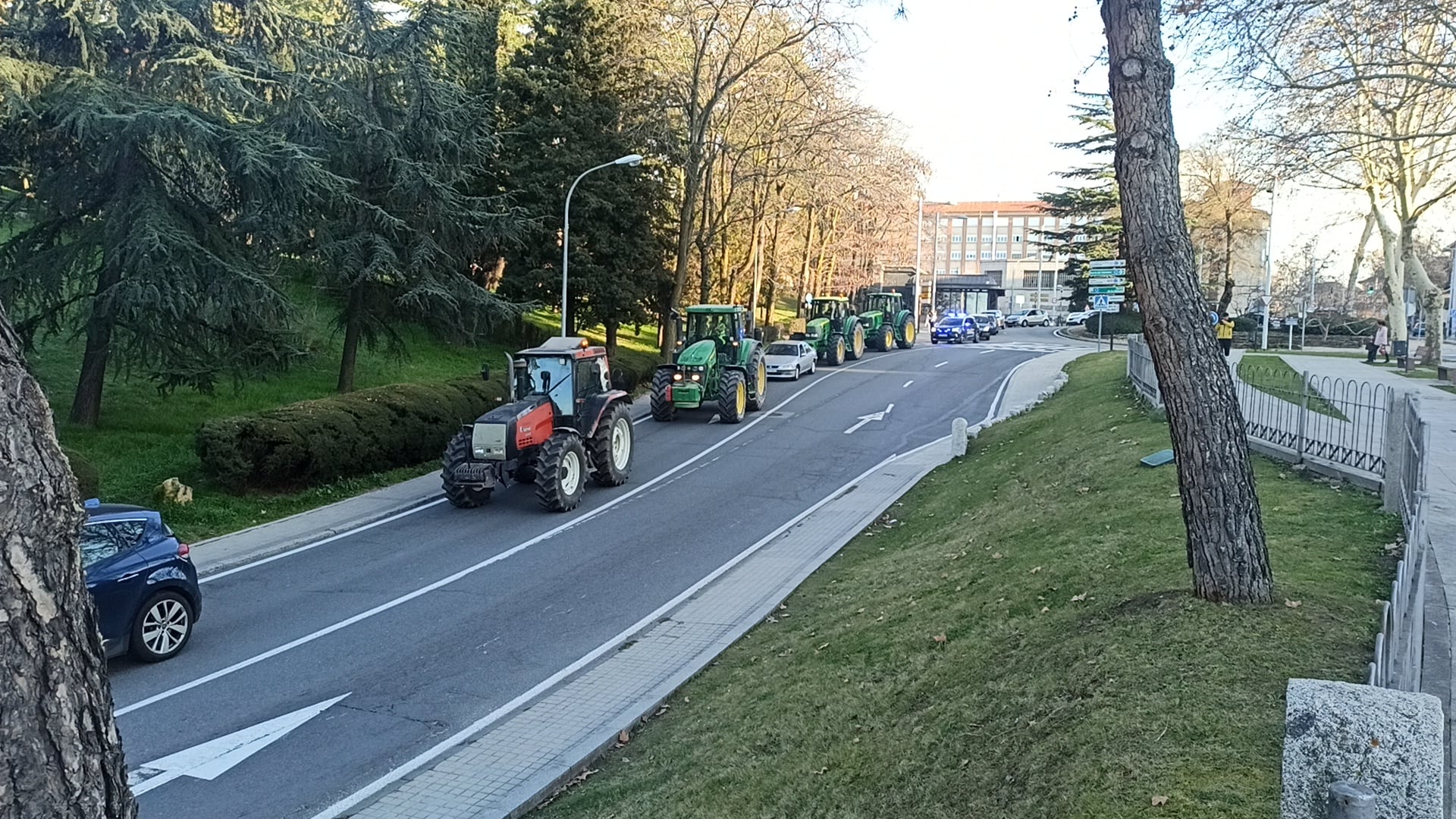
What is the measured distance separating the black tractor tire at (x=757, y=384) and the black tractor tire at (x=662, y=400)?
2.42 meters

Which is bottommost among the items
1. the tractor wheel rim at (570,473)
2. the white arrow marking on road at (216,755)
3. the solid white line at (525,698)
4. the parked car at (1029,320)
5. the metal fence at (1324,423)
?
the white arrow marking on road at (216,755)

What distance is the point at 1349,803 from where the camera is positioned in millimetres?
3268

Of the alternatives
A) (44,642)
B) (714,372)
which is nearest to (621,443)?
(714,372)

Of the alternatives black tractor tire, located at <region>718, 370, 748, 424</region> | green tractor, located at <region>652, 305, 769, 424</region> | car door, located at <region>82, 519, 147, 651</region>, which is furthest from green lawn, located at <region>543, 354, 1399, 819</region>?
green tractor, located at <region>652, 305, 769, 424</region>

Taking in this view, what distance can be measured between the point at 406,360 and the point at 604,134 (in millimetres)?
11271

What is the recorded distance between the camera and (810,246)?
57.5 m

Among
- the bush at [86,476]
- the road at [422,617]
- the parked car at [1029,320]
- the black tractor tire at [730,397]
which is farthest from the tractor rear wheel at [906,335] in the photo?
the parked car at [1029,320]

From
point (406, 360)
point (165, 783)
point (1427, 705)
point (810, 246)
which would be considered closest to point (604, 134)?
point (406, 360)

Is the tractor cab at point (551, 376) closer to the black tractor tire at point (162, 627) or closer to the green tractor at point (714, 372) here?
the black tractor tire at point (162, 627)

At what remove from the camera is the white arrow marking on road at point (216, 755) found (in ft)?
26.1

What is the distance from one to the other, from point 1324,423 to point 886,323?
113 feet

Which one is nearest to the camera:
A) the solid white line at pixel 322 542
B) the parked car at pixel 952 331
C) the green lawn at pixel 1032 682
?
the green lawn at pixel 1032 682

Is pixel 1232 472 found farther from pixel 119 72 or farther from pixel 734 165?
pixel 734 165

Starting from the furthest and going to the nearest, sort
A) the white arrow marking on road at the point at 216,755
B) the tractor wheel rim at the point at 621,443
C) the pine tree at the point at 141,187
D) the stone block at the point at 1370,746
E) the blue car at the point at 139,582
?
the tractor wheel rim at the point at 621,443
the pine tree at the point at 141,187
the blue car at the point at 139,582
the white arrow marking on road at the point at 216,755
the stone block at the point at 1370,746
